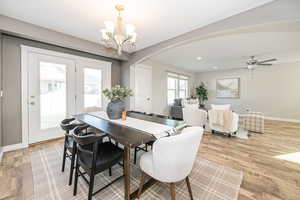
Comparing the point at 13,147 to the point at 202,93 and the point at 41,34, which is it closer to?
the point at 41,34

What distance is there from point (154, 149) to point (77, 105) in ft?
10.2

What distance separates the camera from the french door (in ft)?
8.84

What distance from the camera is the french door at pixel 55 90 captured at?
2.70 meters

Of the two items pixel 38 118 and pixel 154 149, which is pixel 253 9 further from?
pixel 38 118

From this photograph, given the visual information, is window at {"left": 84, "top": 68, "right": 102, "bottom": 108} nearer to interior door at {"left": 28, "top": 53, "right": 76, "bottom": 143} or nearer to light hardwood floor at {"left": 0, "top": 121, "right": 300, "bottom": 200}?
interior door at {"left": 28, "top": 53, "right": 76, "bottom": 143}

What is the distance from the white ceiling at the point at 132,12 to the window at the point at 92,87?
1.25 m

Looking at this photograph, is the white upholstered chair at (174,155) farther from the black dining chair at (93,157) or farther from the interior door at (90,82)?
the interior door at (90,82)

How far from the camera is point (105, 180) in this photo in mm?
1673

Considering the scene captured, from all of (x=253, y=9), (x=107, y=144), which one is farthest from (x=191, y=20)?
(x=107, y=144)

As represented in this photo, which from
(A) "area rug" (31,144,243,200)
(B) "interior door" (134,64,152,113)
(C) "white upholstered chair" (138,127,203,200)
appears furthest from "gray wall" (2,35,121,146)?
(C) "white upholstered chair" (138,127,203,200)

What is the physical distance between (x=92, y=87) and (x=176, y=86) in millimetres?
4207

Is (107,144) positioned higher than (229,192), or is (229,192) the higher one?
(107,144)

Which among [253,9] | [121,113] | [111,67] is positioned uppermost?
[253,9]

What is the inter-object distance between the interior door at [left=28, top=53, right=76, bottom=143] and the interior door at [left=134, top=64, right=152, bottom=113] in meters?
1.94
